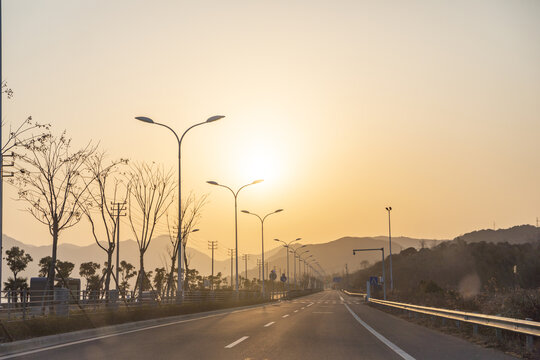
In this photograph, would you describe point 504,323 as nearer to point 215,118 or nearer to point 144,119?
point 215,118

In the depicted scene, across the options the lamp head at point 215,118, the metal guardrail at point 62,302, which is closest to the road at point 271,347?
the metal guardrail at point 62,302

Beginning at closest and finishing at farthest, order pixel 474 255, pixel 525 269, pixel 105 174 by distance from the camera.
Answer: pixel 105 174
pixel 525 269
pixel 474 255

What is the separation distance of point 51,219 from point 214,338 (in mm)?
17917

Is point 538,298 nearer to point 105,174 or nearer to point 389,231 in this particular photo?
point 105,174

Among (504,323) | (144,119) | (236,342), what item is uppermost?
(144,119)

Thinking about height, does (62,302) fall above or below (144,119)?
below

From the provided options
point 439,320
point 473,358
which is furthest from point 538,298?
point 439,320

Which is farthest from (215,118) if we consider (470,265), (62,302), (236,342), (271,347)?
(470,265)

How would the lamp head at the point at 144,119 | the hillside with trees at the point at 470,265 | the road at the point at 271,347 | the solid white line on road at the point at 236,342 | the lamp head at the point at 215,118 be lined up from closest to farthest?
the road at the point at 271,347 < the solid white line on road at the point at 236,342 < the lamp head at the point at 144,119 < the lamp head at the point at 215,118 < the hillside with trees at the point at 470,265

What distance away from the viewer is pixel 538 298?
544 inches

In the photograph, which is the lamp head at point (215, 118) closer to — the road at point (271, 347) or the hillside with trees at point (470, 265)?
the road at point (271, 347)

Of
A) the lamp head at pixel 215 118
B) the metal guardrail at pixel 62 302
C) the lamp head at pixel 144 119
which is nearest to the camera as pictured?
the metal guardrail at pixel 62 302

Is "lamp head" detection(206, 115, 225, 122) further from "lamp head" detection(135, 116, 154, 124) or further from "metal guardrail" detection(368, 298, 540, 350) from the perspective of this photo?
"metal guardrail" detection(368, 298, 540, 350)

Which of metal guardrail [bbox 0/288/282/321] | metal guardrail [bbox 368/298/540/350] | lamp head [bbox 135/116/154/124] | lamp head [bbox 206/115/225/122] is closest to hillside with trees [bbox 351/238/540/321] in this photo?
lamp head [bbox 206/115/225/122]
